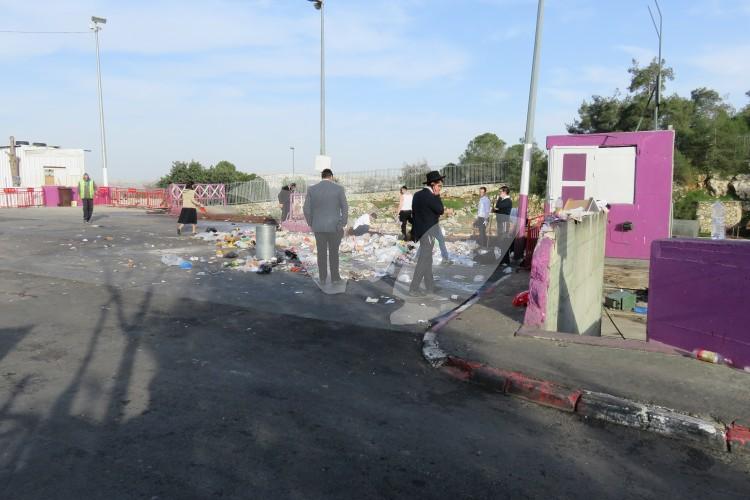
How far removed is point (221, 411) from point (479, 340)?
292 centimetres

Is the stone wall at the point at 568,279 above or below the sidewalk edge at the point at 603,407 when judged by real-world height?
above

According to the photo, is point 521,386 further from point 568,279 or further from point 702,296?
point 568,279

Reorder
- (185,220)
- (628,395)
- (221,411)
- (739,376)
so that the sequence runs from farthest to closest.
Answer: (185,220) → (739,376) → (628,395) → (221,411)

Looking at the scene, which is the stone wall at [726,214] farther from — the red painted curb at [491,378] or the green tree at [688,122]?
the red painted curb at [491,378]

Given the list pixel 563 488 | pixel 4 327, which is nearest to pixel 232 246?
pixel 4 327

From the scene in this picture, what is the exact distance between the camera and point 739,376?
4.90 meters

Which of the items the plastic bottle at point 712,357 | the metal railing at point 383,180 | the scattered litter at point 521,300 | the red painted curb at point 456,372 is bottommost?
the red painted curb at point 456,372

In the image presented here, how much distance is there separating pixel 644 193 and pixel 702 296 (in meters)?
6.68

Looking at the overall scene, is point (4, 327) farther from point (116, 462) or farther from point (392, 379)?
point (392, 379)

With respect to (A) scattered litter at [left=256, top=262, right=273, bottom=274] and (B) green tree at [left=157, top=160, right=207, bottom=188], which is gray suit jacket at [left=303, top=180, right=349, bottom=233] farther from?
(B) green tree at [left=157, top=160, right=207, bottom=188]

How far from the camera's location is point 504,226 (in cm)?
1222

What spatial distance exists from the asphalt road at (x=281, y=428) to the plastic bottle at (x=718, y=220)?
3.14m

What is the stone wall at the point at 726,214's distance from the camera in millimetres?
21656

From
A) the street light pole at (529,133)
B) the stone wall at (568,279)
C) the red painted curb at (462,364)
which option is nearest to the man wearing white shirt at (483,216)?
the street light pole at (529,133)
